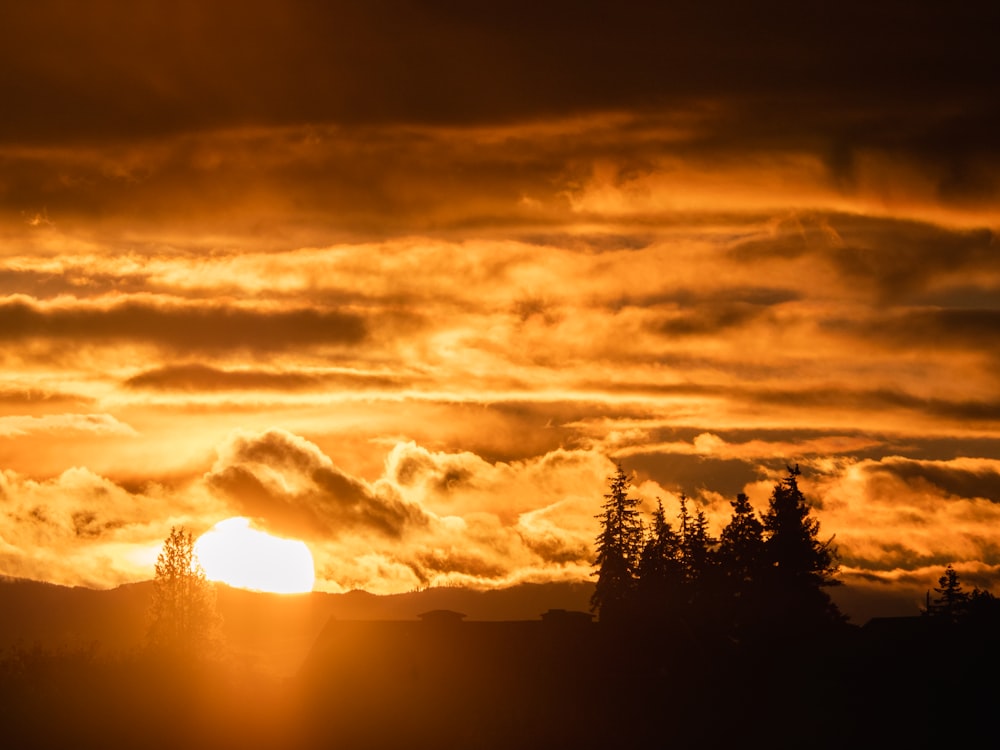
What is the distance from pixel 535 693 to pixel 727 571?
25326 millimetres

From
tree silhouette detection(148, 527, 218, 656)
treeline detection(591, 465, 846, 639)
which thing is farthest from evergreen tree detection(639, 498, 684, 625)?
tree silhouette detection(148, 527, 218, 656)

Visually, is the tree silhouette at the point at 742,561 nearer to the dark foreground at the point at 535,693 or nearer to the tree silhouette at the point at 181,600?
the dark foreground at the point at 535,693

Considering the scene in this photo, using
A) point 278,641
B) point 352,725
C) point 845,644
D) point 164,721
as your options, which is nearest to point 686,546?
point 845,644

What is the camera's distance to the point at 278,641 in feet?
598

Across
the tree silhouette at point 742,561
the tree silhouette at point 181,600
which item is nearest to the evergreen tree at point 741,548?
the tree silhouette at point 742,561

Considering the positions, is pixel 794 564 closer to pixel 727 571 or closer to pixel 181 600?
pixel 727 571

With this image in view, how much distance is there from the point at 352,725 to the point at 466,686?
8446 mm

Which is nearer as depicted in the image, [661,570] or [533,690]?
[533,690]

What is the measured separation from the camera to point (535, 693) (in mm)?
97125

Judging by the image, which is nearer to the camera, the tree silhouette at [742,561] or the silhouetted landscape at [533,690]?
the silhouetted landscape at [533,690]

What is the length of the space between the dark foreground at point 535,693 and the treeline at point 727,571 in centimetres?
538

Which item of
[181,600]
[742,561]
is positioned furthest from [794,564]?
[181,600]

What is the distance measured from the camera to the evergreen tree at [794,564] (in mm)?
110938

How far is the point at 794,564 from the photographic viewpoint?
113 metres
